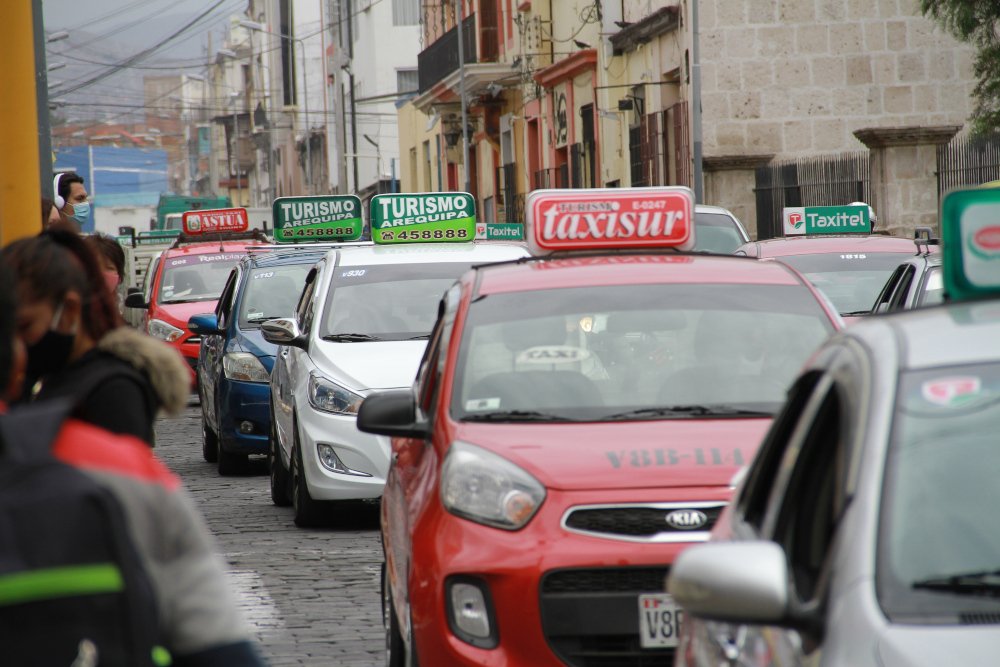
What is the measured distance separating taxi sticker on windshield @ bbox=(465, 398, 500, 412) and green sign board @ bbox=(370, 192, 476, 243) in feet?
29.1

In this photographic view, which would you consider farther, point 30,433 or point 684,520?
point 684,520

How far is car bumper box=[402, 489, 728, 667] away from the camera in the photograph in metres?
5.48

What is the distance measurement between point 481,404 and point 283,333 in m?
5.13

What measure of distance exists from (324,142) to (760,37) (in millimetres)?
65788

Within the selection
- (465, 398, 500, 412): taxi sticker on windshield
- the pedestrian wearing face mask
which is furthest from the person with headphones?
the pedestrian wearing face mask

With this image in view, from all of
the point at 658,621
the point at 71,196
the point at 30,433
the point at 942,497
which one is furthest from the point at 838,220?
the point at 30,433

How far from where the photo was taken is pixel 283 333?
1135 cm

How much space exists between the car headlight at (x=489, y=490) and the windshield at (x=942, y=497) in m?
2.37

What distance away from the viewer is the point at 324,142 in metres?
95.0

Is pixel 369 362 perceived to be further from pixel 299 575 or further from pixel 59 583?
pixel 59 583

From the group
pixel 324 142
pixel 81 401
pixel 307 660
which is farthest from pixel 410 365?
pixel 324 142

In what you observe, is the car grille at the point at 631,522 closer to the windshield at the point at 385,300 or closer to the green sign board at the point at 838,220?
the windshield at the point at 385,300

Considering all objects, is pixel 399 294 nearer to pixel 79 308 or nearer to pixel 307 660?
pixel 307 660

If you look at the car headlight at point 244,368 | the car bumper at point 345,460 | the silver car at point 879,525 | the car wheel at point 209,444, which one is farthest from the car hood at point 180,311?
the silver car at point 879,525
